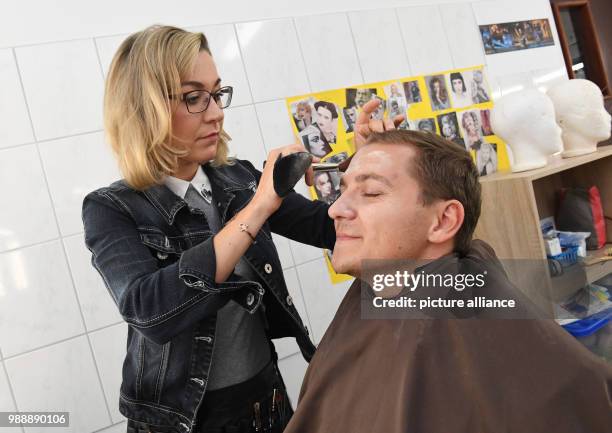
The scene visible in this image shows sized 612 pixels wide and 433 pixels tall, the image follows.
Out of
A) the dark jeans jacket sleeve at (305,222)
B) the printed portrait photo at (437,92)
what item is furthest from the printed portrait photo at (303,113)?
the dark jeans jacket sleeve at (305,222)

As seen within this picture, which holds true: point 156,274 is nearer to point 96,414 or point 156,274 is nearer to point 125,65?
point 125,65

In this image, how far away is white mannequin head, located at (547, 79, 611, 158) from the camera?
225 centimetres

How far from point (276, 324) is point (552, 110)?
1471mm

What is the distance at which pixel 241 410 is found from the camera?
49.1 inches

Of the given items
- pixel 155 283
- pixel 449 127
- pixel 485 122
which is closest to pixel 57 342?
pixel 155 283

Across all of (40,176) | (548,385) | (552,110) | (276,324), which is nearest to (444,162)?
(548,385)

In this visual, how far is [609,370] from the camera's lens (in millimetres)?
842

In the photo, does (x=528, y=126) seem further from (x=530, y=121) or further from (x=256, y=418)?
(x=256, y=418)

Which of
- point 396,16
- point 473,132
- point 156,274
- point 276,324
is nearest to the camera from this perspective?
point 156,274

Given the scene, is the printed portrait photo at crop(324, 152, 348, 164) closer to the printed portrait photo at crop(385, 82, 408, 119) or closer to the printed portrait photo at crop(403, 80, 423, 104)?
the printed portrait photo at crop(385, 82, 408, 119)

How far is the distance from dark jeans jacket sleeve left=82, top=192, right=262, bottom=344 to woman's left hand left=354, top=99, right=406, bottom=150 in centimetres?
47

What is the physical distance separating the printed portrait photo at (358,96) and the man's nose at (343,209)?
4.54ft

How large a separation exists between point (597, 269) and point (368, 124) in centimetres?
112

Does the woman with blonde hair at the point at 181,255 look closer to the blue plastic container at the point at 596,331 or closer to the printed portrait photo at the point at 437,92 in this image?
the blue plastic container at the point at 596,331
